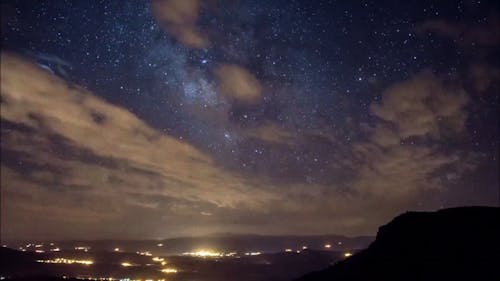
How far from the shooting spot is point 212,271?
3856 inches

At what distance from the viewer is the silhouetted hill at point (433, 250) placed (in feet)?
80.5

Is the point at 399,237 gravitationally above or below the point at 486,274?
above

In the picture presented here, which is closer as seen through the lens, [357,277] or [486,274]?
[486,274]

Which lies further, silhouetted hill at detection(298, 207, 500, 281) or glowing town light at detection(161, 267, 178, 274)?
glowing town light at detection(161, 267, 178, 274)

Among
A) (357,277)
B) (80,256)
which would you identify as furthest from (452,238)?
(80,256)

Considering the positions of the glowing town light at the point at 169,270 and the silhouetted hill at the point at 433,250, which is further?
the glowing town light at the point at 169,270

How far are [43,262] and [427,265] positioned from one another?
288ft

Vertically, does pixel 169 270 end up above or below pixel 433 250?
below

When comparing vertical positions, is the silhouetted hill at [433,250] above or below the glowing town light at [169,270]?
above

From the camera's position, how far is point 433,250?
2873 cm

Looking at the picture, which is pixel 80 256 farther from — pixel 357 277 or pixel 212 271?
pixel 357 277

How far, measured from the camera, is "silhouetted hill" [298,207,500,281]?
24.5 m

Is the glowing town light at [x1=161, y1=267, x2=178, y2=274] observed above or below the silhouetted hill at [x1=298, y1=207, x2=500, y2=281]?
below

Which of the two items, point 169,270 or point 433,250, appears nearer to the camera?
point 433,250
